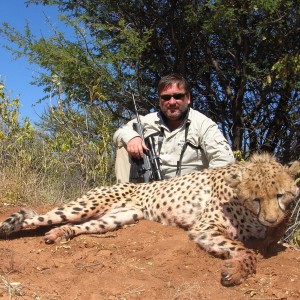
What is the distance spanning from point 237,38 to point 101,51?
2417mm

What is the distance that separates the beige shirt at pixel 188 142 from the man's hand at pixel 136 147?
0.11 meters

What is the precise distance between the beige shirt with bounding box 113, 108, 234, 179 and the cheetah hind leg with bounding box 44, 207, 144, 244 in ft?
3.18

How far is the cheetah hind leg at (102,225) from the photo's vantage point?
4324 millimetres

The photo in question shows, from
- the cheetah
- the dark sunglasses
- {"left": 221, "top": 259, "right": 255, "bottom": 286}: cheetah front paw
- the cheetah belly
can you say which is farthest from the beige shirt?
{"left": 221, "top": 259, "right": 255, "bottom": 286}: cheetah front paw

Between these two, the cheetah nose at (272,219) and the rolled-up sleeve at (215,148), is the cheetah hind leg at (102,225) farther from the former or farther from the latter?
the cheetah nose at (272,219)

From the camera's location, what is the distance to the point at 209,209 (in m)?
4.34

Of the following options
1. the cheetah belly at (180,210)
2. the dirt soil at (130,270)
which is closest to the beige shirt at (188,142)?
the cheetah belly at (180,210)

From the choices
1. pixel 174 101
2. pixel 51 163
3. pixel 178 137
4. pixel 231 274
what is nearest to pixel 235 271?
pixel 231 274

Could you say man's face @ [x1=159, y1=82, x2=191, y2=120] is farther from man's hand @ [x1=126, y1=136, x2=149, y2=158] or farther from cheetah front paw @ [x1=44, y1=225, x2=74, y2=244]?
cheetah front paw @ [x1=44, y1=225, x2=74, y2=244]

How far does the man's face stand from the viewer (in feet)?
18.7

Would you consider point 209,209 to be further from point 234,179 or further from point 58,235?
point 58,235

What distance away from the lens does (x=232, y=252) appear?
11.9ft

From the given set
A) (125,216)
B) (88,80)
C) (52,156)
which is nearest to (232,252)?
(125,216)

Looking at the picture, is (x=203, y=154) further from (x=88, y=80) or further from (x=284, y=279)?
(x=88, y=80)
